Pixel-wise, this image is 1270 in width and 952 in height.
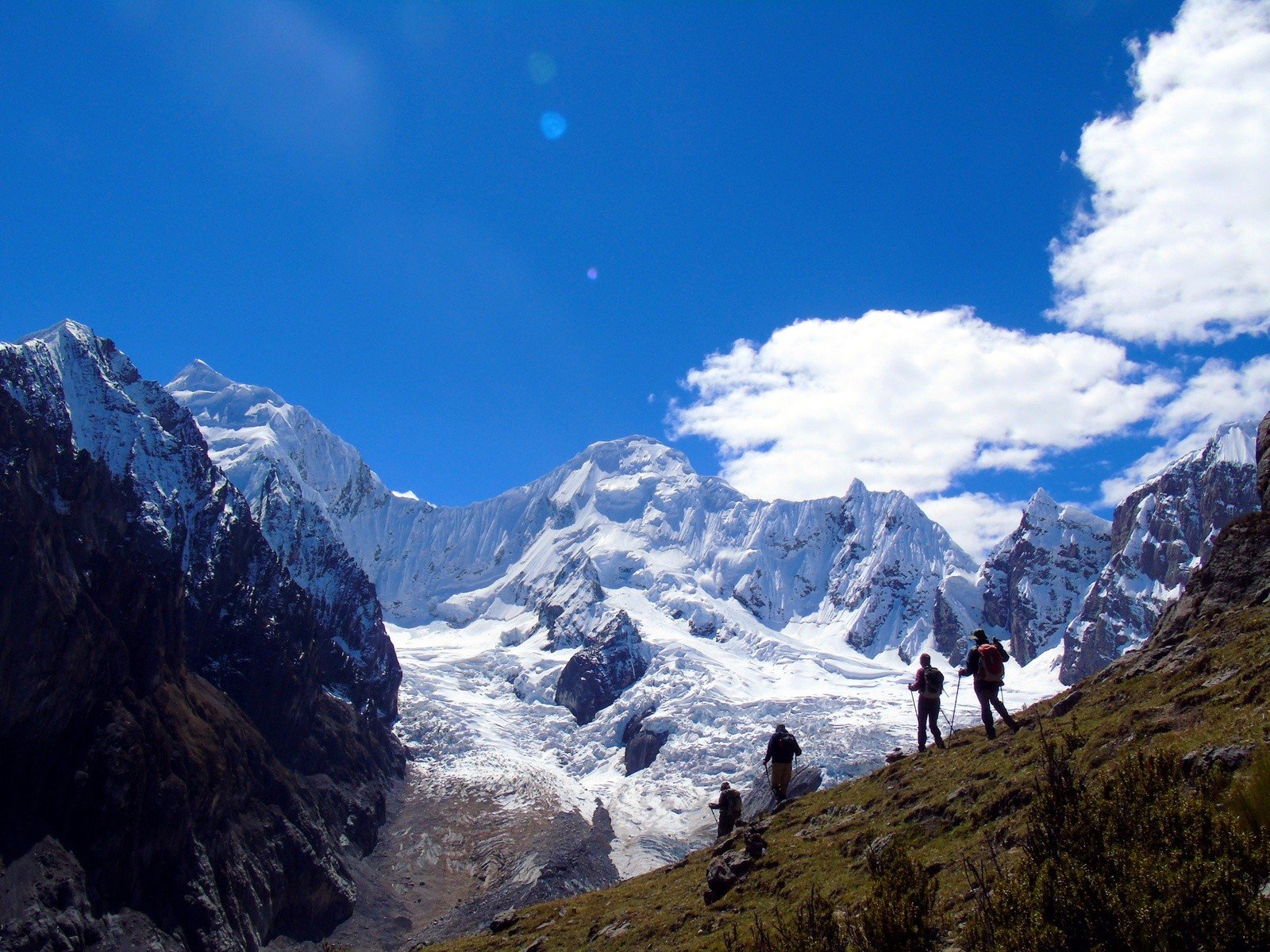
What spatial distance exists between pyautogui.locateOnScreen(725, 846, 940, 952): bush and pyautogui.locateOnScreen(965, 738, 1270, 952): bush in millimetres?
813

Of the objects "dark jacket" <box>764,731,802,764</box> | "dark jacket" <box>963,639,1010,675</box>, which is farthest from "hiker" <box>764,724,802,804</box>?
"dark jacket" <box>963,639,1010,675</box>

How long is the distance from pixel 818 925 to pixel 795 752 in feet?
64.1

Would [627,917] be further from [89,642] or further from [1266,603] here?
[89,642]

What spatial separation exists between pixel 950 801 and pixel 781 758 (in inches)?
438

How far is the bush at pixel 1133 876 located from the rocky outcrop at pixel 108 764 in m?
118

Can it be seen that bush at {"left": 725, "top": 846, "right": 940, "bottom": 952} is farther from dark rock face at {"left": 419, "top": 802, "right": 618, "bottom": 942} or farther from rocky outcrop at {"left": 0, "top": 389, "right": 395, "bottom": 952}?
dark rock face at {"left": 419, "top": 802, "right": 618, "bottom": 942}

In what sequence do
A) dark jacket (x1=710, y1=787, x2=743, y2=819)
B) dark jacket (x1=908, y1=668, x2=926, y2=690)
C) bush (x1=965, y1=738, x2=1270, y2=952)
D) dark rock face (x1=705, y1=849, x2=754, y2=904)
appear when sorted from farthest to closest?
dark jacket (x1=710, y1=787, x2=743, y2=819), dark jacket (x1=908, y1=668, x2=926, y2=690), dark rock face (x1=705, y1=849, x2=754, y2=904), bush (x1=965, y1=738, x2=1270, y2=952)

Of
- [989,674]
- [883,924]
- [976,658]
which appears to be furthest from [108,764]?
[883,924]

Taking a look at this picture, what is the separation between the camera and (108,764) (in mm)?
117750

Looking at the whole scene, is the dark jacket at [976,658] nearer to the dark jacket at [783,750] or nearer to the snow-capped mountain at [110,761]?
the dark jacket at [783,750]

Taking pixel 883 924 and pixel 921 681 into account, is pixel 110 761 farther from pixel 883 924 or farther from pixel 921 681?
pixel 883 924

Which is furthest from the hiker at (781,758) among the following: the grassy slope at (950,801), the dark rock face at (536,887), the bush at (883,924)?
the dark rock face at (536,887)

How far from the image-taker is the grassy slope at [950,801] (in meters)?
18.0

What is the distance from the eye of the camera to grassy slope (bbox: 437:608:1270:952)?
18.0 metres
